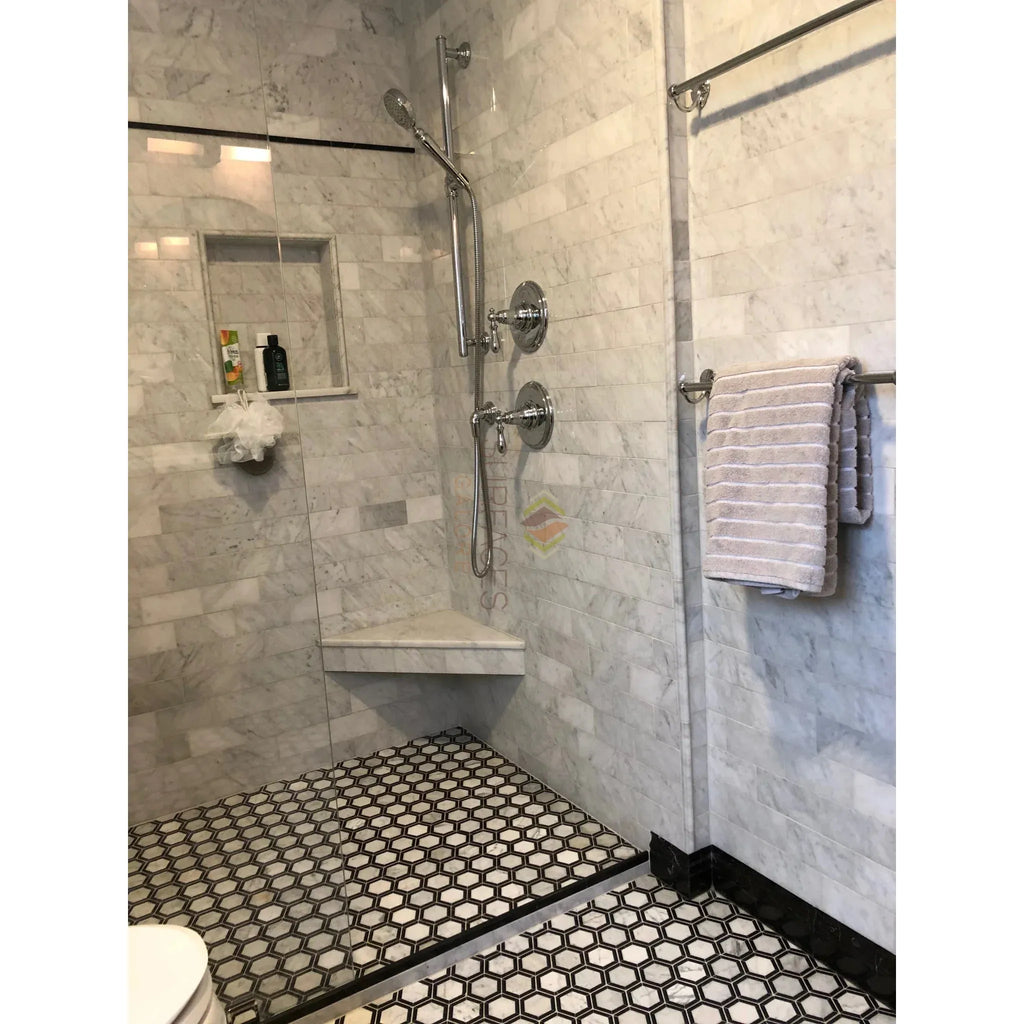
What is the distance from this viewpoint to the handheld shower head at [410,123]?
246 centimetres

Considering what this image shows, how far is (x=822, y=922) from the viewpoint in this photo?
1.80m

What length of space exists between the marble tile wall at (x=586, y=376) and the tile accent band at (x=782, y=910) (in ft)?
0.25

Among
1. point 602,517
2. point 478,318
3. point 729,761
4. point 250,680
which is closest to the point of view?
point 250,680

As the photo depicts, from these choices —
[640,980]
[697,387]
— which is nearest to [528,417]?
[697,387]

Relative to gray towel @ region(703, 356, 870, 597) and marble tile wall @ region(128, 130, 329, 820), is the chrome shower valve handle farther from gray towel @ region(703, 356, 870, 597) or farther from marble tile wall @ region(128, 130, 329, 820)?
marble tile wall @ region(128, 130, 329, 820)

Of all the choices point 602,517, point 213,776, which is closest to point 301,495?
point 213,776

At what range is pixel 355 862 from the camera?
7.59 feet

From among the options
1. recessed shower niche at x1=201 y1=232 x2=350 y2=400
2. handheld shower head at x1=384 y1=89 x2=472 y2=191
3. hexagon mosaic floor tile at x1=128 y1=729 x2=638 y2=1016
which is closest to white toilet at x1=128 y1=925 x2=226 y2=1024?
hexagon mosaic floor tile at x1=128 y1=729 x2=638 y2=1016

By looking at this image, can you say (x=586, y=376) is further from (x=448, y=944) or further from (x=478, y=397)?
(x=448, y=944)

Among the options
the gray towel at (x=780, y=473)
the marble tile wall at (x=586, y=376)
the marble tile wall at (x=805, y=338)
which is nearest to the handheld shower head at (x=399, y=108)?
the marble tile wall at (x=586, y=376)

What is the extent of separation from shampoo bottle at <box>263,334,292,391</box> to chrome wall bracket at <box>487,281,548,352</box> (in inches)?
32.7
